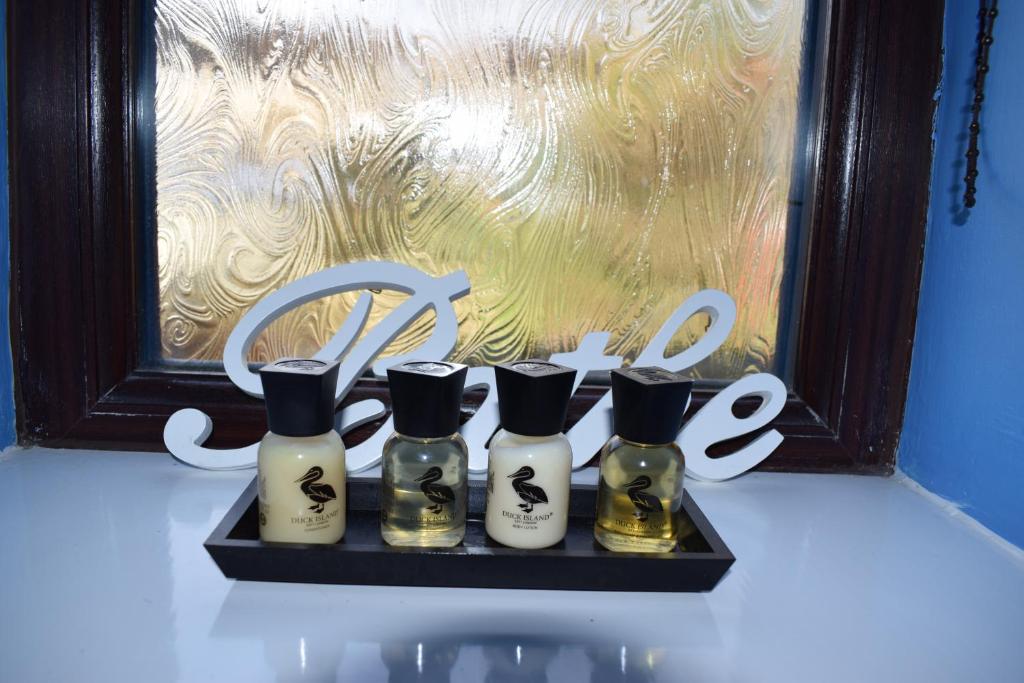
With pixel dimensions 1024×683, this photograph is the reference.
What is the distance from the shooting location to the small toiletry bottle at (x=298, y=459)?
51 cm

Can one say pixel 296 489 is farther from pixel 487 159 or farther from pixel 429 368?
pixel 487 159

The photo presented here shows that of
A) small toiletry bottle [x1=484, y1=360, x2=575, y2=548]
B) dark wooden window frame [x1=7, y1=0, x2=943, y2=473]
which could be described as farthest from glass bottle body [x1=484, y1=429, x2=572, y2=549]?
dark wooden window frame [x1=7, y1=0, x2=943, y2=473]

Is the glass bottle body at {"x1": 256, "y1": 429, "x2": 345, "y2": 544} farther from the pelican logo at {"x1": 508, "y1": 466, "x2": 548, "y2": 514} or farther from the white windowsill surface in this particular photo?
the pelican logo at {"x1": 508, "y1": 466, "x2": 548, "y2": 514}

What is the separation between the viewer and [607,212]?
0.79 metres

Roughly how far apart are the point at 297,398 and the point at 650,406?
268mm

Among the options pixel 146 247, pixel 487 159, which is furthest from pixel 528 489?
pixel 146 247

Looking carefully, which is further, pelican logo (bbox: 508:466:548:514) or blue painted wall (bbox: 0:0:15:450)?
blue painted wall (bbox: 0:0:15:450)

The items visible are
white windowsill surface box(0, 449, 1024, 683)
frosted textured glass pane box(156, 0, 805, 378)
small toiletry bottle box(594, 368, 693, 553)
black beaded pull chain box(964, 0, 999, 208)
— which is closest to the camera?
white windowsill surface box(0, 449, 1024, 683)

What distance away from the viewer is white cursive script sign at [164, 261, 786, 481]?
693mm

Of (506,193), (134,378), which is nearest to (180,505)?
(134,378)

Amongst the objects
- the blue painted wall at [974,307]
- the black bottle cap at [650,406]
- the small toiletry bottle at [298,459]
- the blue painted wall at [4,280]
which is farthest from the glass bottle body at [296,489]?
the blue painted wall at [974,307]

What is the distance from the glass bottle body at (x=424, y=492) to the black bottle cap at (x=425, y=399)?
1 cm

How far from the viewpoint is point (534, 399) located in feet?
1.68

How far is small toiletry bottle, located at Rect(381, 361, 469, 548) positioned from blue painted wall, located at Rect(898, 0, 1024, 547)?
50cm
